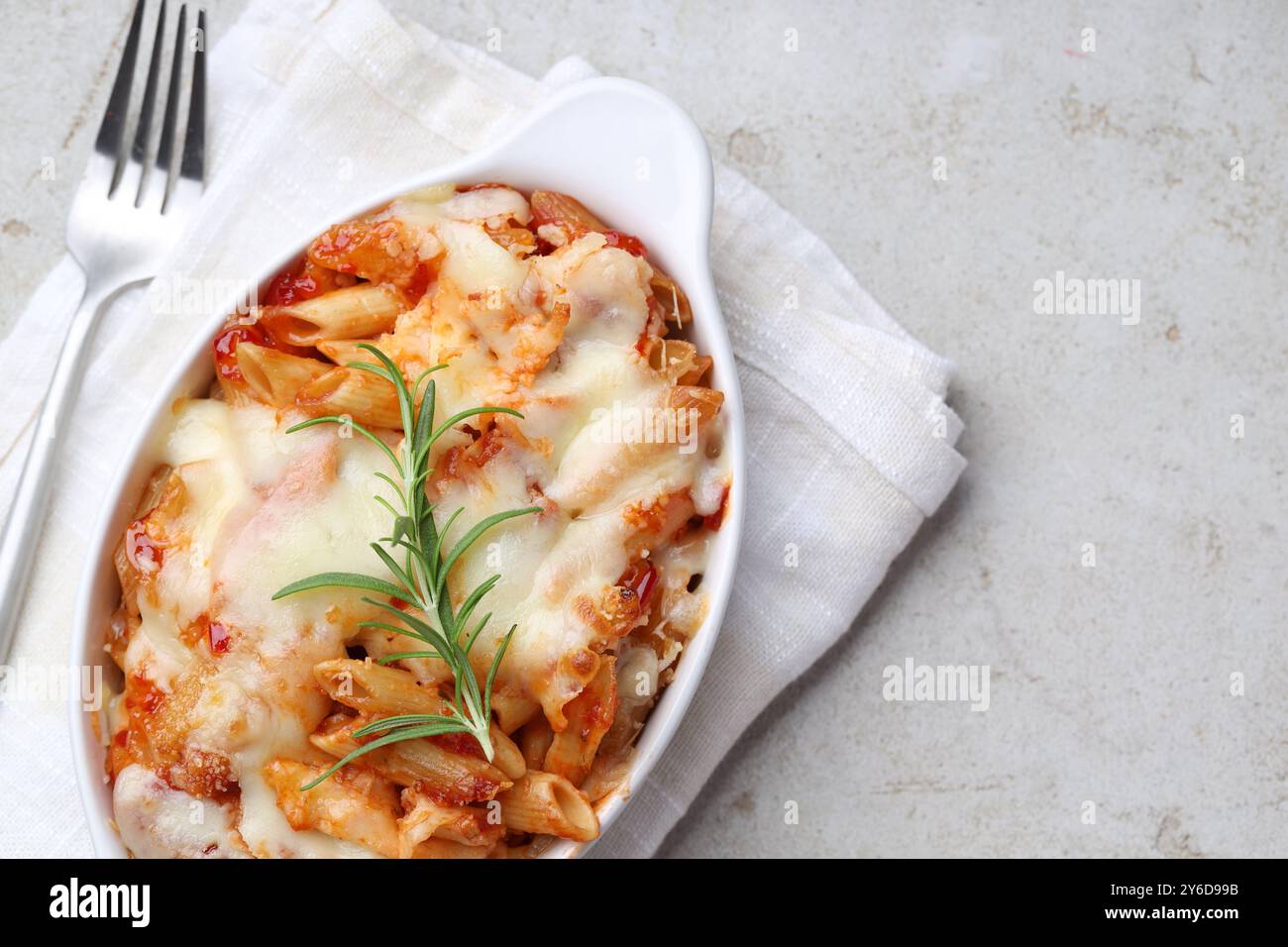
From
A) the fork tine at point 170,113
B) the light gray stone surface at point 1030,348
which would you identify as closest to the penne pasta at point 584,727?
the light gray stone surface at point 1030,348

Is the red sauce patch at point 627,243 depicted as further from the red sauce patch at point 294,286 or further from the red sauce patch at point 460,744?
the red sauce patch at point 460,744

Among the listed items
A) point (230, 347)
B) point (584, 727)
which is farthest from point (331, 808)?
point (230, 347)

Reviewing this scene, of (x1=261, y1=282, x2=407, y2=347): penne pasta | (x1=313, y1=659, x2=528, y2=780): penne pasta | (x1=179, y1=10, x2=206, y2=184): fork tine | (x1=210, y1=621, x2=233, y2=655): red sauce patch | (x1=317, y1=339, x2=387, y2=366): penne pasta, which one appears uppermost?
(x1=179, y1=10, x2=206, y2=184): fork tine

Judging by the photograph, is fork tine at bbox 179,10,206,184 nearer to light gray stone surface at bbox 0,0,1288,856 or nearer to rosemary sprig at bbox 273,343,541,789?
light gray stone surface at bbox 0,0,1288,856

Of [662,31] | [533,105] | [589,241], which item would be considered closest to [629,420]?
[589,241]

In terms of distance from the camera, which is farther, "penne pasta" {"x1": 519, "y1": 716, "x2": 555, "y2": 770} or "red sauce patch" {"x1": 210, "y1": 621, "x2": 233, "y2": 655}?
"penne pasta" {"x1": 519, "y1": 716, "x2": 555, "y2": 770}

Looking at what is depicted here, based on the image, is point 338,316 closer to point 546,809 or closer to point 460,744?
point 460,744

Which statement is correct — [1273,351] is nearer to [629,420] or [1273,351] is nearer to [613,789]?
[629,420]

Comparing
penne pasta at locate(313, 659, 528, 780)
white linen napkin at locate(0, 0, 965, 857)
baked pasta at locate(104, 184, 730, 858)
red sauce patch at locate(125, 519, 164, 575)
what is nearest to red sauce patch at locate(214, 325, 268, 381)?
baked pasta at locate(104, 184, 730, 858)
